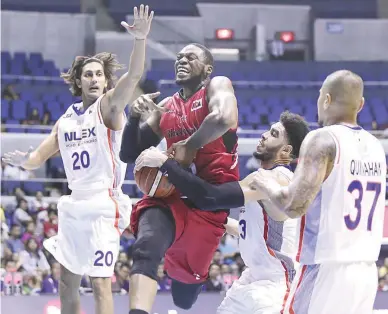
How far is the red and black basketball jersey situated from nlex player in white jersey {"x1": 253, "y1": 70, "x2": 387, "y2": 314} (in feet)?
3.84

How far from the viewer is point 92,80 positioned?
6121 mm

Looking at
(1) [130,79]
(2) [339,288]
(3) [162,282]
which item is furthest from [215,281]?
(2) [339,288]

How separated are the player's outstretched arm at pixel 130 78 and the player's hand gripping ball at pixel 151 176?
0.74 meters

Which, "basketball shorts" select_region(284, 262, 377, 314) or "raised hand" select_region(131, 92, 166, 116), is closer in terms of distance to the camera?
"basketball shorts" select_region(284, 262, 377, 314)

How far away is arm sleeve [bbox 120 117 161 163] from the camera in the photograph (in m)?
5.24

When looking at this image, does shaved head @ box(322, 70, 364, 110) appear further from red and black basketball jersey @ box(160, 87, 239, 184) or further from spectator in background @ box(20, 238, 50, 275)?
spectator in background @ box(20, 238, 50, 275)

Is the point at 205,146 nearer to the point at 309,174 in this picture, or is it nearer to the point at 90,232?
the point at 90,232

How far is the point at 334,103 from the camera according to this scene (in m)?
3.98

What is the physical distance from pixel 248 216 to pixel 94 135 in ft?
4.53

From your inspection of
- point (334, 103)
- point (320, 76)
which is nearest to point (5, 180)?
point (320, 76)

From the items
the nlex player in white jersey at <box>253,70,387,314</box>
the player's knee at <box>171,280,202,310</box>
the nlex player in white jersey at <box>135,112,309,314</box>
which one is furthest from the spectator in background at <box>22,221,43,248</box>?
the nlex player in white jersey at <box>253,70,387,314</box>

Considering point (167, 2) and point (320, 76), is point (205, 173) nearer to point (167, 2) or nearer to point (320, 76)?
point (320, 76)

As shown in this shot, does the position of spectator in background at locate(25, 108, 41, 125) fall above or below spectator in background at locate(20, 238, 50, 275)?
above

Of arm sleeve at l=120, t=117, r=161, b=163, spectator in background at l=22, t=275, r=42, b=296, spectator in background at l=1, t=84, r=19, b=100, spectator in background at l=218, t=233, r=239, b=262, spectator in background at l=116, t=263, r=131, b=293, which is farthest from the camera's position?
spectator in background at l=1, t=84, r=19, b=100
